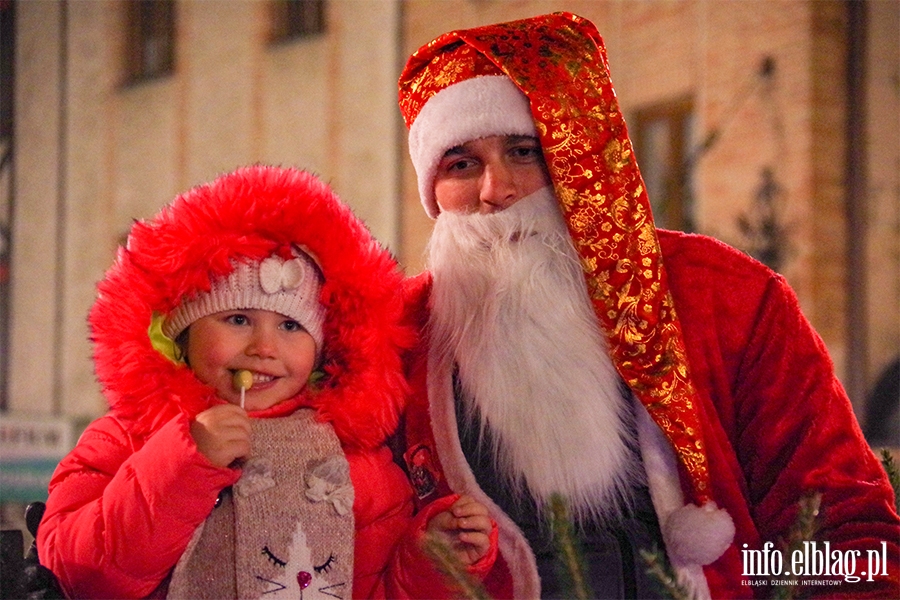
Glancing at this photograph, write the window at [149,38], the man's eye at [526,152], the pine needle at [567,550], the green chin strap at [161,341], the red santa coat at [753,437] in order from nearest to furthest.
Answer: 1. the pine needle at [567,550]
2. the red santa coat at [753,437]
3. the green chin strap at [161,341]
4. the man's eye at [526,152]
5. the window at [149,38]

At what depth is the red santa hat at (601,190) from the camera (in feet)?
5.15

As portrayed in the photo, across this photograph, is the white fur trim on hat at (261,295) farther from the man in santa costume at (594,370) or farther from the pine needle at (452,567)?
the pine needle at (452,567)

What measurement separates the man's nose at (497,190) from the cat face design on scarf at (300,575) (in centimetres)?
58

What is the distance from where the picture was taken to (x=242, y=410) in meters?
1.47


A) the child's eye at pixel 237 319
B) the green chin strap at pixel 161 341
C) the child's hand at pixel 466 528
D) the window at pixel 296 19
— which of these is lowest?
the child's hand at pixel 466 528

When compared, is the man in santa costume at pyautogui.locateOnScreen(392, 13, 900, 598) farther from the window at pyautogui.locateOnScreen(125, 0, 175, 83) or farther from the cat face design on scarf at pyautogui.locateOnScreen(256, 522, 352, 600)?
the window at pyautogui.locateOnScreen(125, 0, 175, 83)

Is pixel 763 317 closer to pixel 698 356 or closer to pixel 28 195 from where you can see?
pixel 698 356

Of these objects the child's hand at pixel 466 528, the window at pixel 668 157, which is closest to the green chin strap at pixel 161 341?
the child's hand at pixel 466 528

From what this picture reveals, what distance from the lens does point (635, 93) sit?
541 cm

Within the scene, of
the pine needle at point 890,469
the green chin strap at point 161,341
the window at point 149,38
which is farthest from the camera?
the window at point 149,38

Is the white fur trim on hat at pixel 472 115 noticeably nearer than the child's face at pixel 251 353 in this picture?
No

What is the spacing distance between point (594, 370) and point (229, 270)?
0.58 metres

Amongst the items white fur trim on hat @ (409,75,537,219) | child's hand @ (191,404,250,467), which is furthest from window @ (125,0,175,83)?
child's hand @ (191,404,250,467)

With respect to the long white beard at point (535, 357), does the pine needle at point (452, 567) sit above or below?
below
